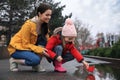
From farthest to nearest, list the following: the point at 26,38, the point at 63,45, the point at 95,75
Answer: the point at 95,75
the point at 26,38
the point at 63,45

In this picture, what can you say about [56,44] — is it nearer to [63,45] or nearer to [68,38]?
[63,45]

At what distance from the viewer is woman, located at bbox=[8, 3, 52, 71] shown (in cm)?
715

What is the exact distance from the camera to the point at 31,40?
290 inches

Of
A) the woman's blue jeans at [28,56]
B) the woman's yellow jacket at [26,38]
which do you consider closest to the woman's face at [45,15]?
the woman's yellow jacket at [26,38]

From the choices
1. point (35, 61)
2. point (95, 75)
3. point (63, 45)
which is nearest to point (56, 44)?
point (63, 45)

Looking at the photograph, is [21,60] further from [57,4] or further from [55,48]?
[57,4]

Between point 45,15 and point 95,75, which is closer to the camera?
point 45,15

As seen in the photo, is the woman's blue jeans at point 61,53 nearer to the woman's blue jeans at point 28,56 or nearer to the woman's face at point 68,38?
the woman's face at point 68,38

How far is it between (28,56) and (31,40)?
327 millimetres

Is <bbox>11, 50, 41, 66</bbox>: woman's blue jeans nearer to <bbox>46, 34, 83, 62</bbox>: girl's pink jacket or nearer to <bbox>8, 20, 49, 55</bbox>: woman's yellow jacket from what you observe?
<bbox>8, 20, 49, 55</bbox>: woman's yellow jacket

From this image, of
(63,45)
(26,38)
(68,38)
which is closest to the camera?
(68,38)

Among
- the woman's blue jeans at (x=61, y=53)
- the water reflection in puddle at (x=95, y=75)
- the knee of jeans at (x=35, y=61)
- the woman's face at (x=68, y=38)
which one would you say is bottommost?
the water reflection in puddle at (x=95, y=75)

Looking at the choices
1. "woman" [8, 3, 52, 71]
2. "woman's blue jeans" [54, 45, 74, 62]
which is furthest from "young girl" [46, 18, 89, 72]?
"woman" [8, 3, 52, 71]

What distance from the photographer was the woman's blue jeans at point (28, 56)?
718 centimetres
